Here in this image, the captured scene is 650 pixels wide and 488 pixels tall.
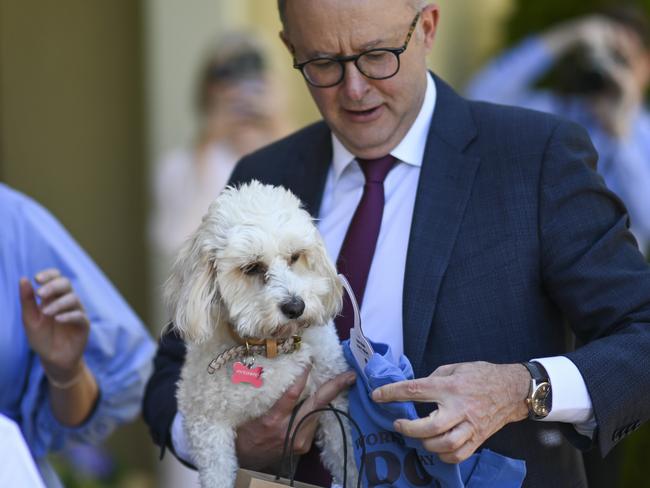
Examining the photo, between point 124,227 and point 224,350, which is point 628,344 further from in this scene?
point 124,227

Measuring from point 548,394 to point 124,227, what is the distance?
5225 millimetres

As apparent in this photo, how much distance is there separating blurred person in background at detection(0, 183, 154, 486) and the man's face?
100 cm

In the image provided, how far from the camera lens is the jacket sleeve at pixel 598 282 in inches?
94.6

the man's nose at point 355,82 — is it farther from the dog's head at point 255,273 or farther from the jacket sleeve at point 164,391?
the jacket sleeve at point 164,391

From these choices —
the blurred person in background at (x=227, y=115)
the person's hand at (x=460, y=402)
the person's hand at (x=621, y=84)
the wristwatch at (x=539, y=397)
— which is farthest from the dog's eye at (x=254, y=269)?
the person's hand at (x=621, y=84)

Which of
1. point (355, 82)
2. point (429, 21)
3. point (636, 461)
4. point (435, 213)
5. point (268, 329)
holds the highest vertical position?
point (429, 21)

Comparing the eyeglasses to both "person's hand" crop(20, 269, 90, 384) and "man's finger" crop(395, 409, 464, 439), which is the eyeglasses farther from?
"person's hand" crop(20, 269, 90, 384)

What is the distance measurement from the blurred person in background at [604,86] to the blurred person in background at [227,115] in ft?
4.95

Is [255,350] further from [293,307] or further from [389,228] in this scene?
[389,228]

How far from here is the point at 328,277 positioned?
248 cm

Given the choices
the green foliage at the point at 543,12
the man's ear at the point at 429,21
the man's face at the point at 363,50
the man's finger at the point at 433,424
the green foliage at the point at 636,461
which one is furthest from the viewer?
the green foliage at the point at 543,12

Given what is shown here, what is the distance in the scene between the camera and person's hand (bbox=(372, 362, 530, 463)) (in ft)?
7.30

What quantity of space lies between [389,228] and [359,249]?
0.10m

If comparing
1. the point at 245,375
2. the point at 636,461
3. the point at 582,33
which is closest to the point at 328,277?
the point at 245,375
